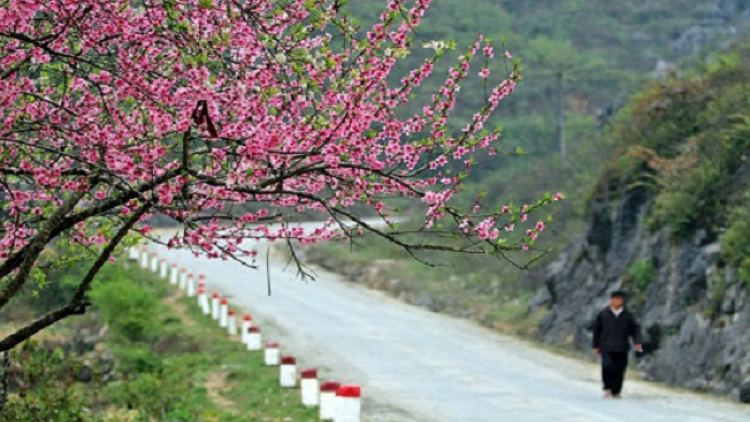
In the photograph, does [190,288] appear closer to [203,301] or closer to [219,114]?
[203,301]

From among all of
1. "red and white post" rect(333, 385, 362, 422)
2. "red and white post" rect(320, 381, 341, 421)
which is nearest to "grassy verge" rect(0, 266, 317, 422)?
A: "red and white post" rect(320, 381, 341, 421)

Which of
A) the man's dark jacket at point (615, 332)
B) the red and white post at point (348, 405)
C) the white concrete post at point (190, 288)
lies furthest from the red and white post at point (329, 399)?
the white concrete post at point (190, 288)

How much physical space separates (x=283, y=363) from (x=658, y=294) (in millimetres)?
8127

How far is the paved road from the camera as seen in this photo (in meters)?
16.6

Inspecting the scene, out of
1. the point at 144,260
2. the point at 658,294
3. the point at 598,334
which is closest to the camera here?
the point at 598,334

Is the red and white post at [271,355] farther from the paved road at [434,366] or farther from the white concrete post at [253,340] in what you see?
the white concrete post at [253,340]

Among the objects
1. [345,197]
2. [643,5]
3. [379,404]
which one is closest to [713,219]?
[379,404]

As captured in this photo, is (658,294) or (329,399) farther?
(658,294)

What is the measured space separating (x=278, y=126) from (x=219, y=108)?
743mm

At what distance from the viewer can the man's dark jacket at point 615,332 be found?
1827 centimetres

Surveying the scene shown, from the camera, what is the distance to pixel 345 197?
351 inches

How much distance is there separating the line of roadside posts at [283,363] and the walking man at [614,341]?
341 centimetres

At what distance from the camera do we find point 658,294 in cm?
2430

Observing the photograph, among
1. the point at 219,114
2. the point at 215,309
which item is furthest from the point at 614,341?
the point at 215,309
